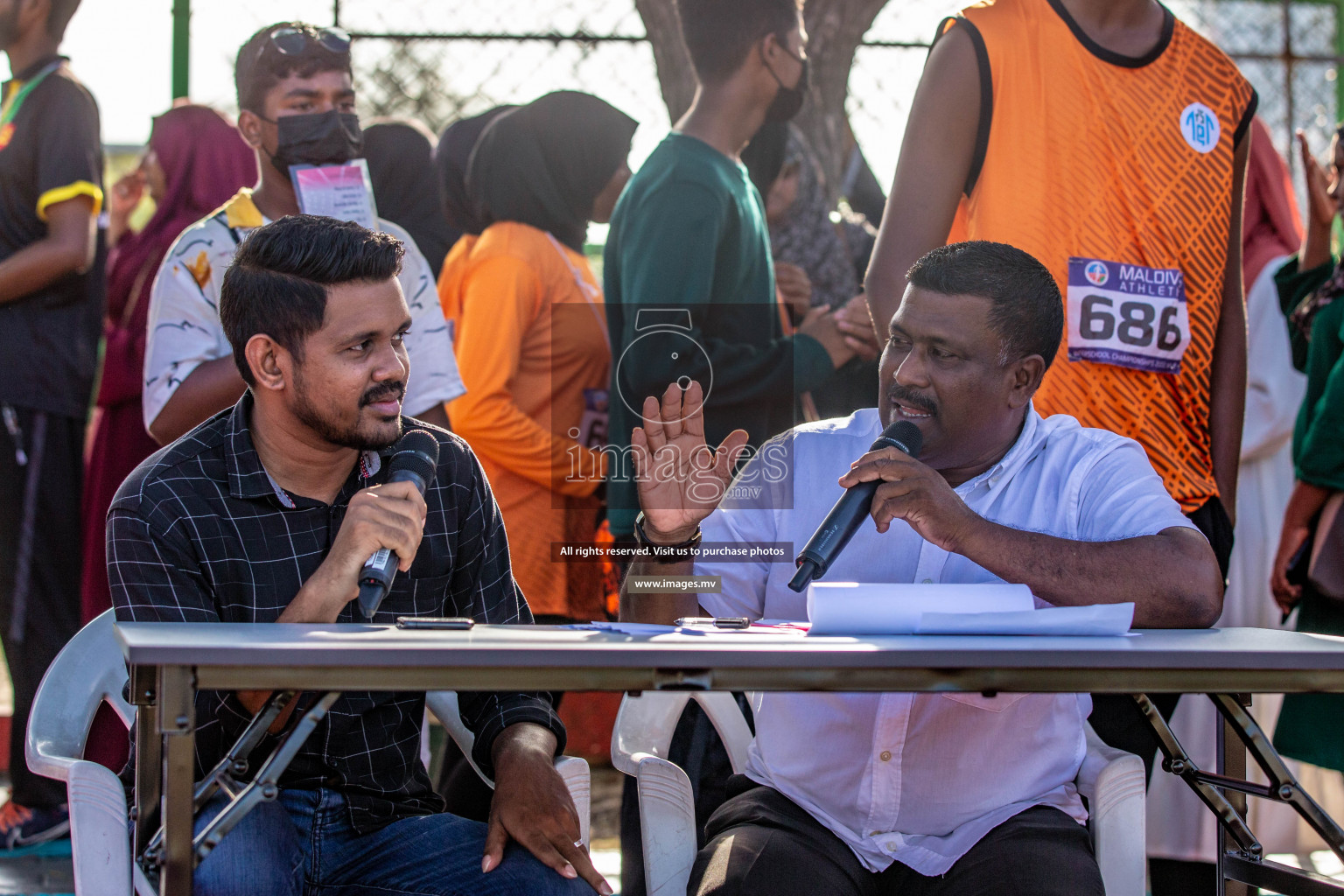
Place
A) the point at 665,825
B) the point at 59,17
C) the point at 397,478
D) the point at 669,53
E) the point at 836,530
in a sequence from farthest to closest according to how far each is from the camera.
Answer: the point at 669,53 → the point at 59,17 → the point at 665,825 → the point at 397,478 → the point at 836,530

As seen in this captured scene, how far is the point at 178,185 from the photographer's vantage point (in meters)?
3.92

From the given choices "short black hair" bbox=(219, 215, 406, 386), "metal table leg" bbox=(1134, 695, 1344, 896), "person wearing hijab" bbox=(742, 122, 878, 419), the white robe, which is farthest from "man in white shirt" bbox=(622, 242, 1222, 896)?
the white robe

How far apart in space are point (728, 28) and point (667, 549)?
1.70 m

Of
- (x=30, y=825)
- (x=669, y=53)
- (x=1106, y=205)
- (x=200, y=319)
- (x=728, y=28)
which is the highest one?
(x=669, y=53)

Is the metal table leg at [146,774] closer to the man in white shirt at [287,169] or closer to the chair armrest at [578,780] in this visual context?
the chair armrest at [578,780]

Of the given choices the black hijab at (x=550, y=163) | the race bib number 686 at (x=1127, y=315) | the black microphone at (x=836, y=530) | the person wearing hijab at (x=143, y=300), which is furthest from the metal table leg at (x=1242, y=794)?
the person wearing hijab at (x=143, y=300)

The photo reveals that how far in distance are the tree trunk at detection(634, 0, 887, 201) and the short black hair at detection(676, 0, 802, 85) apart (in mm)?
671

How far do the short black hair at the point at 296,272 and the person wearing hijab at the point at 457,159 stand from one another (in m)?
1.69

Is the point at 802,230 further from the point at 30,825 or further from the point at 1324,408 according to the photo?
the point at 30,825

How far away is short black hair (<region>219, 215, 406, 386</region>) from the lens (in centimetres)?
225

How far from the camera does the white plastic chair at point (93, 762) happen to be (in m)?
1.81

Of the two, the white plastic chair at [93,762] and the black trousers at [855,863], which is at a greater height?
the white plastic chair at [93,762]

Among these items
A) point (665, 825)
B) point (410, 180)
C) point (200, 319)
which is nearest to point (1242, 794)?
point (665, 825)

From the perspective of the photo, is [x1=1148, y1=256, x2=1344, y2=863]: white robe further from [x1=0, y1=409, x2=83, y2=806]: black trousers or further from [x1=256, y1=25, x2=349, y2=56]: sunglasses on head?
[x1=0, y1=409, x2=83, y2=806]: black trousers
